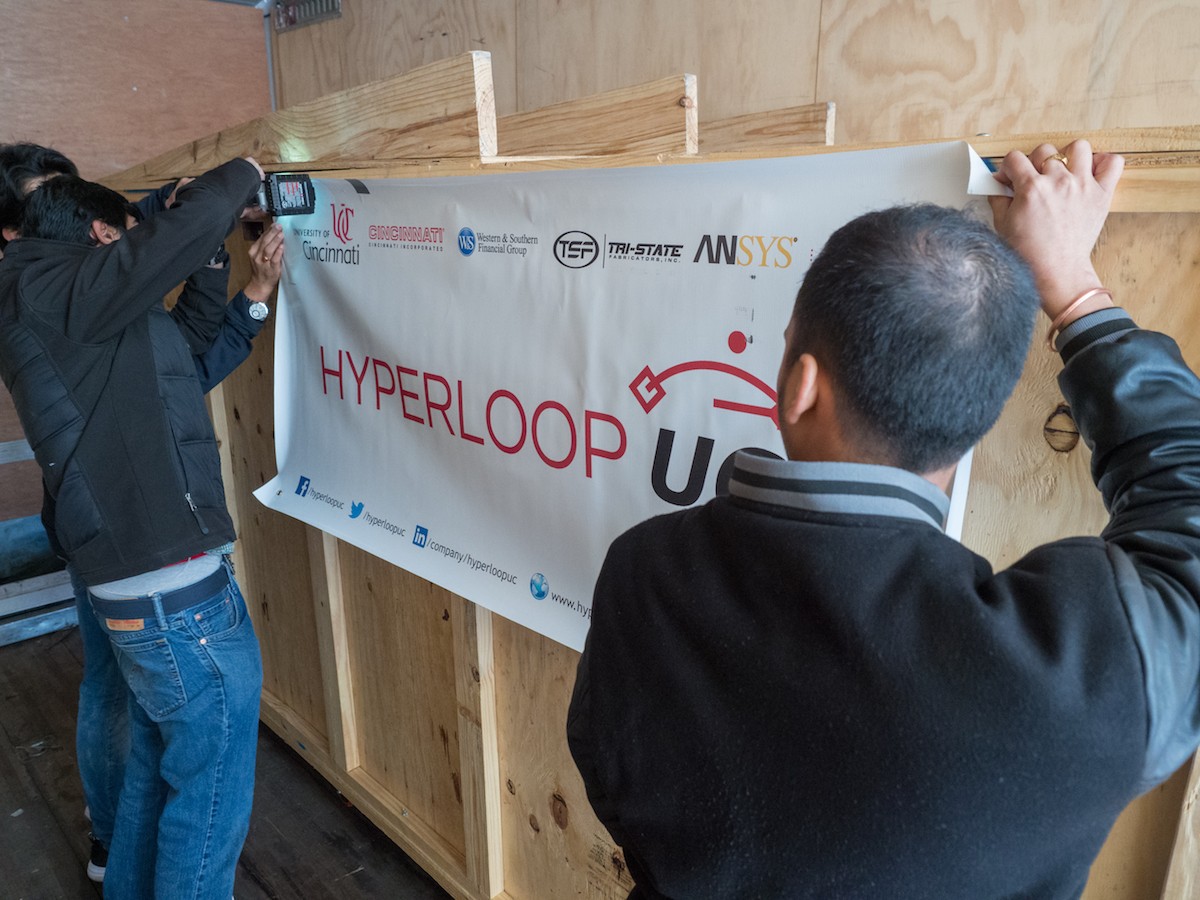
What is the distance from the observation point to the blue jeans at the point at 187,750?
5.04ft

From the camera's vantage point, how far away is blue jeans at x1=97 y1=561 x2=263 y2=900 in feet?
5.04

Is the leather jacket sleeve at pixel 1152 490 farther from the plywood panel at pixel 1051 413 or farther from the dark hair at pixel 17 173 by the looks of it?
the dark hair at pixel 17 173

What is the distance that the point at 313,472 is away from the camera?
5.98ft

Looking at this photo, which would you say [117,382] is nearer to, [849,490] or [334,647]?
[334,647]

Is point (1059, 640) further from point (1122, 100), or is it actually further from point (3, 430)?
point (3, 430)

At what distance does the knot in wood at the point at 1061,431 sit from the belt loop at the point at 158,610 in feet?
4.77

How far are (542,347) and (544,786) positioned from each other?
86 centimetres

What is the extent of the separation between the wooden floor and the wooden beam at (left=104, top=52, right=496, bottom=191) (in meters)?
1.66

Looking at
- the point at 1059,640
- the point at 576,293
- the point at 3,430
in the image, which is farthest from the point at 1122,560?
the point at 3,430

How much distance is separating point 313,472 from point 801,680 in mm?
1487

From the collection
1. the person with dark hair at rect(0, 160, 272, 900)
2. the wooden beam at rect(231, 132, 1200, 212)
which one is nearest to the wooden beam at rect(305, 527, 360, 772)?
the person with dark hair at rect(0, 160, 272, 900)

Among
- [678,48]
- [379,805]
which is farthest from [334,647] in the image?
[678,48]

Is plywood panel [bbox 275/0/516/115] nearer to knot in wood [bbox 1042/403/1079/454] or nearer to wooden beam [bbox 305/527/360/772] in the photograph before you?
wooden beam [bbox 305/527/360/772]

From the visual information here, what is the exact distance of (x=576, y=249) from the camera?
3.83 feet
